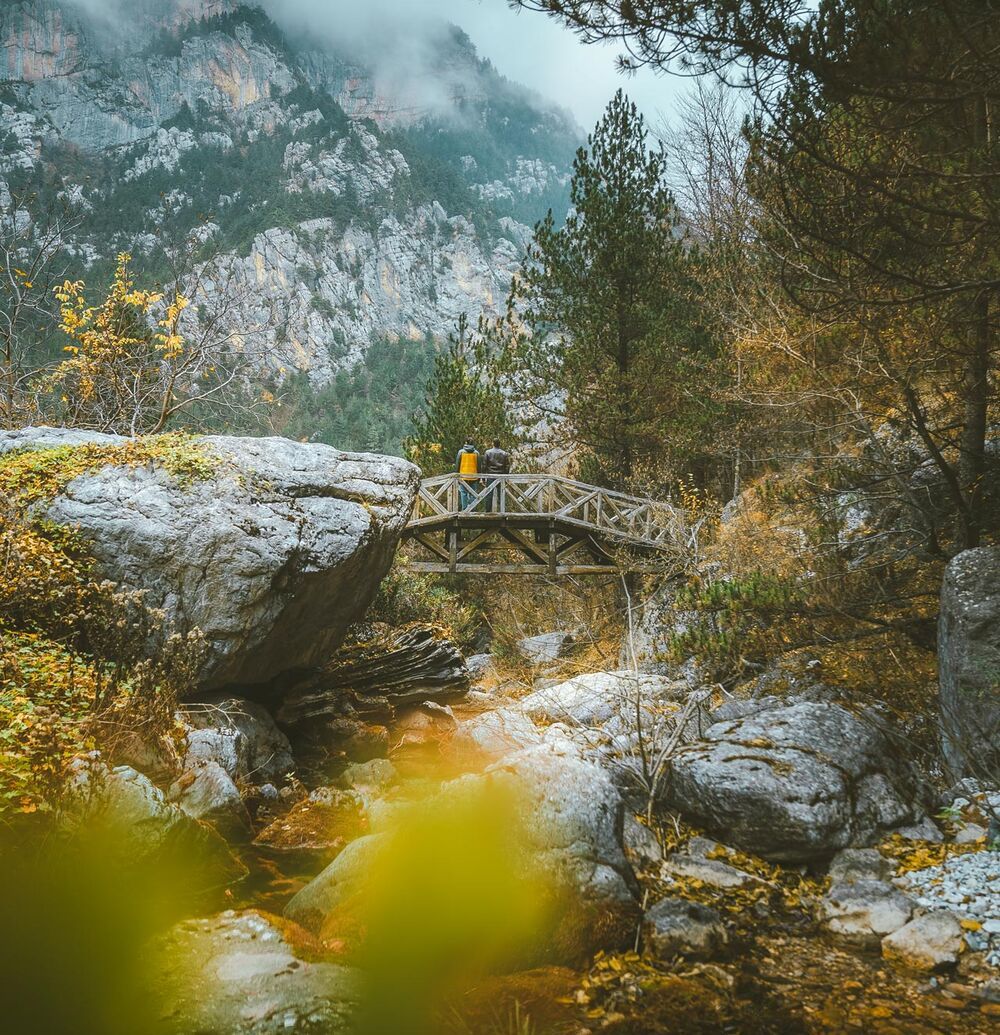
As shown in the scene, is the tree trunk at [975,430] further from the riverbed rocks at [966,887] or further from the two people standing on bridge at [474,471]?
the two people standing on bridge at [474,471]

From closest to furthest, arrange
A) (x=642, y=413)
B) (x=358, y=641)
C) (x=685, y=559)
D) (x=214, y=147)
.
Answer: (x=358, y=641) < (x=685, y=559) < (x=642, y=413) < (x=214, y=147)

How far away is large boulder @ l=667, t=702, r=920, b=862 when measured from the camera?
483 centimetres

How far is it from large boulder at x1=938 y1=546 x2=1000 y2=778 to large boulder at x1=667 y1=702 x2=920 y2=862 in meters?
0.59

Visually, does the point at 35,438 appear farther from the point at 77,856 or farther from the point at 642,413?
the point at 642,413

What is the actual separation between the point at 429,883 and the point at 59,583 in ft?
13.0

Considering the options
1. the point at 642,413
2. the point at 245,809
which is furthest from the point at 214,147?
the point at 245,809

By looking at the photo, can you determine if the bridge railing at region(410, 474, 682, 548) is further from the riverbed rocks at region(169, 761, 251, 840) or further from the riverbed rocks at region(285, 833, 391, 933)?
the riverbed rocks at region(285, 833, 391, 933)

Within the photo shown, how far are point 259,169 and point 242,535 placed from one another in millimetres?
100710

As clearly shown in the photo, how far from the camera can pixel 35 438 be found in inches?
267

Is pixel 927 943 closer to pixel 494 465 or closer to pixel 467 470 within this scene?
pixel 467 470

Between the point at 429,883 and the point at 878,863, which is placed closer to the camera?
the point at 429,883

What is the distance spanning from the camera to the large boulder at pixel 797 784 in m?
4.83

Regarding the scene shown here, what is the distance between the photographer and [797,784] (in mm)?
5012

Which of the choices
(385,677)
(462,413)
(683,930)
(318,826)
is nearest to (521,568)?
(462,413)
